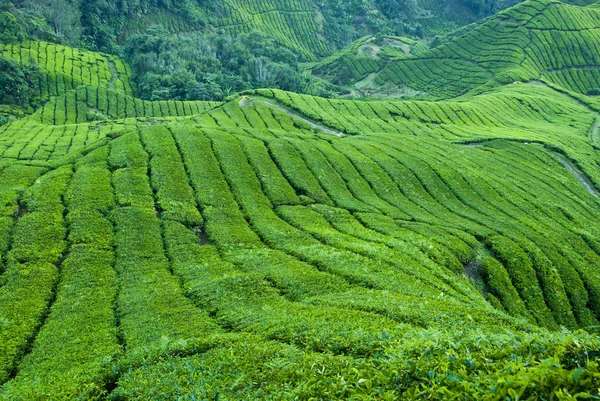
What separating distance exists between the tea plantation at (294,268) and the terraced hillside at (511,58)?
203 feet

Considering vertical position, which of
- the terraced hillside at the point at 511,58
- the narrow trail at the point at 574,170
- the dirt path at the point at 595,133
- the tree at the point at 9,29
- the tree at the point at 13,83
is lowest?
the tree at the point at 13,83

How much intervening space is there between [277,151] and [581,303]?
1025 inches

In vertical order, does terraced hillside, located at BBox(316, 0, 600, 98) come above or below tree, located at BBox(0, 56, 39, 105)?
above

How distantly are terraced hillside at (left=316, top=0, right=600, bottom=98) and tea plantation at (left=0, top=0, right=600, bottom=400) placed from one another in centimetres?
6178

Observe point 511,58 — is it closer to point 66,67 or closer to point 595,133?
point 595,133

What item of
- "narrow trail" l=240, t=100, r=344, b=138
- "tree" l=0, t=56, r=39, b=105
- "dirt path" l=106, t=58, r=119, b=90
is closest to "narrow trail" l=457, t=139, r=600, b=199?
"narrow trail" l=240, t=100, r=344, b=138

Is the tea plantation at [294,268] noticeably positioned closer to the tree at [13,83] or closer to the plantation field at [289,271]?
the plantation field at [289,271]

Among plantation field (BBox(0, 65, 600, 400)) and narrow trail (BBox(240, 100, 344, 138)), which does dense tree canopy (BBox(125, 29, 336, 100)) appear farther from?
plantation field (BBox(0, 65, 600, 400))

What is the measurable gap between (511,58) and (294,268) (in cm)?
11704

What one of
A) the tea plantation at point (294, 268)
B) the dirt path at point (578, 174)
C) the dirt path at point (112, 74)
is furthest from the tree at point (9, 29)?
the dirt path at point (578, 174)

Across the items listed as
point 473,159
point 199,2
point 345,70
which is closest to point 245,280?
point 473,159

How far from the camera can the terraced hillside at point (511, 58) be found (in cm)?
11075

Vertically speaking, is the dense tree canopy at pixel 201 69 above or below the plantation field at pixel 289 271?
below

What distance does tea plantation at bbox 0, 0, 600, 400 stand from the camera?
9875mm
